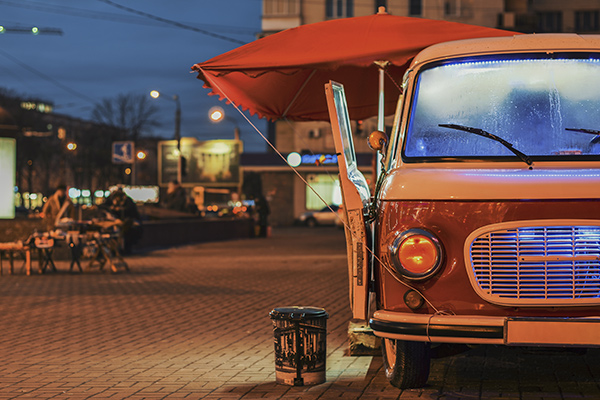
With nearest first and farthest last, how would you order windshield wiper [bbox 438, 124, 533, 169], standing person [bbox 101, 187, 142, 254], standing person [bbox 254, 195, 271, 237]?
windshield wiper [bbox 438, 124, 533, 169] → standing person [bbox 101, 187, 142, 254] → standing person [bbox 254, 195, 271, 237]

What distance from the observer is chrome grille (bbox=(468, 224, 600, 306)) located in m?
5.91

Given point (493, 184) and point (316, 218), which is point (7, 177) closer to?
point (493, 184)

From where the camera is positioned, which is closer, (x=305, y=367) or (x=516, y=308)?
(x=516, y=308)

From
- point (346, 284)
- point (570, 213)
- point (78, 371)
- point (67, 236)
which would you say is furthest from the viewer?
point (67, 236)

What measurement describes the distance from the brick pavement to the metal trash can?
104 mm

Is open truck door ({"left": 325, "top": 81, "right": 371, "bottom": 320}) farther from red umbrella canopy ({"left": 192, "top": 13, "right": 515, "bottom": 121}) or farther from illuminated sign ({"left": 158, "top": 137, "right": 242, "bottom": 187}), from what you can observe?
illuminated sign ({"left": 158, "top": 137, "right": 242, "bottom": 187})

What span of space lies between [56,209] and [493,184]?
1611 cm

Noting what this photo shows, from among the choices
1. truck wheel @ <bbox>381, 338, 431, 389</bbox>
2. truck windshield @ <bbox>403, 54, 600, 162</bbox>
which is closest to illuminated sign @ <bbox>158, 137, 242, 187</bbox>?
truck windshield @ <bbox>403, 54, 600, 162</bbox>

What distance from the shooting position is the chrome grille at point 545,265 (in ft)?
19.4

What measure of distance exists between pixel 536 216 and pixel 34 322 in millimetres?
7500

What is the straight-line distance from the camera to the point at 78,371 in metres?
8.35

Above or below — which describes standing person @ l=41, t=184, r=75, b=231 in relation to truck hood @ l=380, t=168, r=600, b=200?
below

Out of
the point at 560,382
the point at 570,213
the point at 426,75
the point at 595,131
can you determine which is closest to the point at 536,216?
the point at 570,213

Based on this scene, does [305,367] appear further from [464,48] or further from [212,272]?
[212,272]
